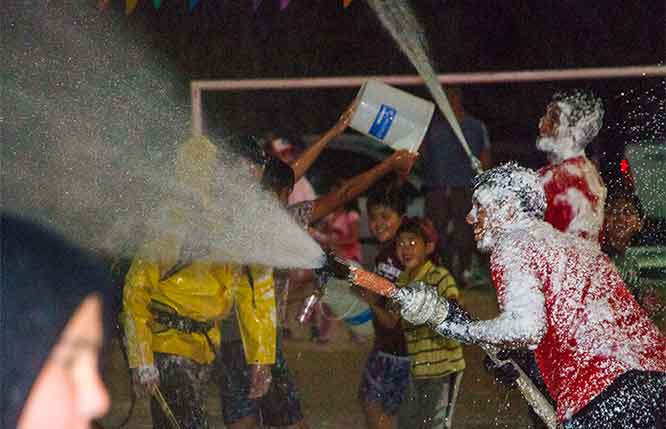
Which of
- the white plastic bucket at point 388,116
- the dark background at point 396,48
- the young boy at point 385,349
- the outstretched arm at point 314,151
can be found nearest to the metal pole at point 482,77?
the white plastic bucket at point 388,116

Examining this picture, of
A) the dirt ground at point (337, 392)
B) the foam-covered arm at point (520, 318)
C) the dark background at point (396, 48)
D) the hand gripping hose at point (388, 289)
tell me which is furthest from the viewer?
the dark background at point (396, 48)

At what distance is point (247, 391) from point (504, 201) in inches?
75.3

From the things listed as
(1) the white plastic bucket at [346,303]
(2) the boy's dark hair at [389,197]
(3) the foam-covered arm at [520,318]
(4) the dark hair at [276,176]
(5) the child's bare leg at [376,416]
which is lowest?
(5) the child's bare leg at [376,416]

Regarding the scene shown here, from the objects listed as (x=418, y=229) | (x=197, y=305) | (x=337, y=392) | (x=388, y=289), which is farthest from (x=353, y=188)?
(x=388, y=289)

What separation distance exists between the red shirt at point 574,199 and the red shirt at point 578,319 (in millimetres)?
1392

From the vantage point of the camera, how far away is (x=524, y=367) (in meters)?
4.86

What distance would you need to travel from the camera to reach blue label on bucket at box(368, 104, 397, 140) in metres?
6.21

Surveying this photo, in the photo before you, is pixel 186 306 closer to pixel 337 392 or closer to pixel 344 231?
pixel 337 392

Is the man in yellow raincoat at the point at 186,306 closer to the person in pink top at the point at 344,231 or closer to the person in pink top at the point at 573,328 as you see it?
the person in pink top at the point at 573,328

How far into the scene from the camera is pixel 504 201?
3678 millimetres

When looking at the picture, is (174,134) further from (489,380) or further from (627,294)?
(627,294)

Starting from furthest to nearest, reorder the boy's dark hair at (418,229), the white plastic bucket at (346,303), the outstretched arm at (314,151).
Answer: the white plastic bucket at (346,303) → the outstretched arm at (314,151) → the boy's dark hair at (418,229)

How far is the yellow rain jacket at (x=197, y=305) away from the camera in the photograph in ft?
14.8

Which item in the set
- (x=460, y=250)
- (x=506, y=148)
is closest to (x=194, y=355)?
(x=460, y=250)
